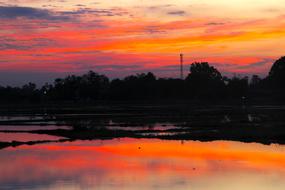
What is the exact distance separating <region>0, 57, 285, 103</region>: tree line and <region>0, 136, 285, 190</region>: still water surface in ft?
273

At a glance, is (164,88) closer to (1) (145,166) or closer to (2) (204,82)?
(2) (204,82)

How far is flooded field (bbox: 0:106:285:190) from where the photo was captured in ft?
56.7

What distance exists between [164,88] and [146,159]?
103278 mm

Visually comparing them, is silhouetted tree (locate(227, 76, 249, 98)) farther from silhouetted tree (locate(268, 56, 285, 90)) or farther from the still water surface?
the still water surface

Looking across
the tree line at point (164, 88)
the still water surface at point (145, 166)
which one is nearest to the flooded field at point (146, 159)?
the still water surface at point (145, 166)

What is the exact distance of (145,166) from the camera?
69.1ft

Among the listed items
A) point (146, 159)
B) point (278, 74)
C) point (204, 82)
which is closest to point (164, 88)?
point (204, 82)

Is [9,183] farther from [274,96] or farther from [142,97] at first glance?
[142,97]

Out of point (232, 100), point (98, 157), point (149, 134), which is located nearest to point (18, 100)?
point (232, 100)

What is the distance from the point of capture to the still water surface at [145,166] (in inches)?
669

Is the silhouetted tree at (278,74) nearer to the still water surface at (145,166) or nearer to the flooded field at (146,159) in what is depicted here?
the flooded field at (146,159)

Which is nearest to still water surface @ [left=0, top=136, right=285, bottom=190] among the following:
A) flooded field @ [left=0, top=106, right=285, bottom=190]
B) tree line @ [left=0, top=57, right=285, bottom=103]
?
flooded field @ [left=0, top=106, right=285, bottom=190]

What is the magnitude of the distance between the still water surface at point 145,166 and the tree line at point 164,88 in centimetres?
8321

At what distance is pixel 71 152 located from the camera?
26312 millimetres
